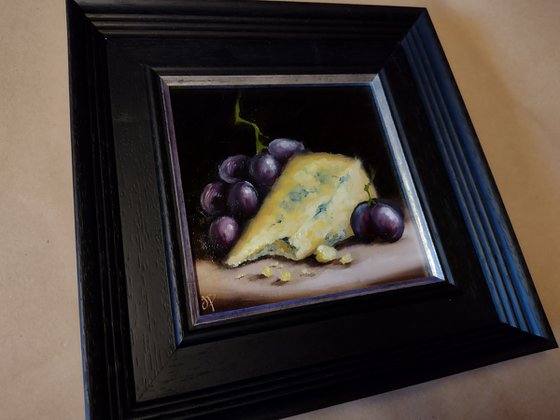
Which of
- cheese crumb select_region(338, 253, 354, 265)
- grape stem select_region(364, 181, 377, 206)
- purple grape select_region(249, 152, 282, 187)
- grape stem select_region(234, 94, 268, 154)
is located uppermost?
grape stem select_region(234, 94, 268, 154)

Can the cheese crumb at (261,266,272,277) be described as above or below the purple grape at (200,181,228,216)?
below

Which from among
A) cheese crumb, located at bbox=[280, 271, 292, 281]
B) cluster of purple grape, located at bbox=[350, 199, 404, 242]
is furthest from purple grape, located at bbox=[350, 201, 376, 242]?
cheese crumb, located at bbox=[280, 271, 292, 281]

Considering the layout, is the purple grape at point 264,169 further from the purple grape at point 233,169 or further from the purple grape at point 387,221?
the purple grape at point 387,221

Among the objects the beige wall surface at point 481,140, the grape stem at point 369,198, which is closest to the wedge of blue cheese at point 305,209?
the grape stem at point 369,198

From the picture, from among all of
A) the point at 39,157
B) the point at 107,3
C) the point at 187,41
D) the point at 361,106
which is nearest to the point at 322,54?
the point at 361,106

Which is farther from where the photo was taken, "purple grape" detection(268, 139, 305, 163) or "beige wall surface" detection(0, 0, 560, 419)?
"purple grape" detection(268, 139, 305, 163)

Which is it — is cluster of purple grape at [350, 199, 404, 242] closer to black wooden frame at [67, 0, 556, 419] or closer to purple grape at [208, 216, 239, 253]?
black wooden frame at [67, 0, 556, 419]

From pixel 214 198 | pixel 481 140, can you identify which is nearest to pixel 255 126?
pixel 214 198

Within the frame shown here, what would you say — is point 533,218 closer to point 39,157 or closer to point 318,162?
point 318,162
